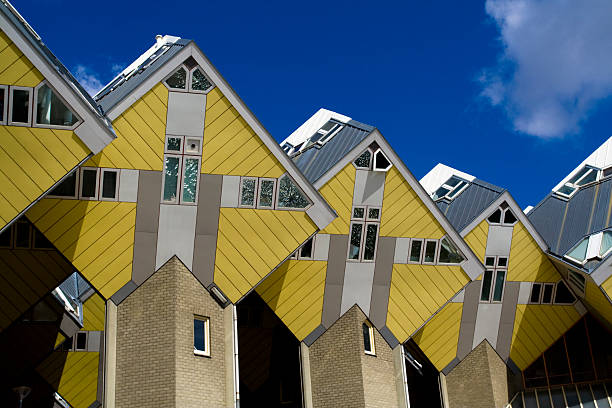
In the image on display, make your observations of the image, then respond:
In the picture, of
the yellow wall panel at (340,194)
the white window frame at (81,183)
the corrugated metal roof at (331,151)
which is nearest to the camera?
the white window frame at (81,183)

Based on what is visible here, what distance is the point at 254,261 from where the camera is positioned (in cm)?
2348

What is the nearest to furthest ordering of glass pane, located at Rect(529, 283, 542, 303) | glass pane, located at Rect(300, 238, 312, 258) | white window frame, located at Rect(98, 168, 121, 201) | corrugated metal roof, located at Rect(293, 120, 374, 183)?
white window frame, located at Rect(98, 168, 121, 201), glass pane, located at Rect(300, 238, 312, 258), corrugated metal roof, located at Rect(293, 120, 374, 183), glass pane, located at Rect(529, 283, 542, 303)

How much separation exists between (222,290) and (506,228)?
14.9 meters

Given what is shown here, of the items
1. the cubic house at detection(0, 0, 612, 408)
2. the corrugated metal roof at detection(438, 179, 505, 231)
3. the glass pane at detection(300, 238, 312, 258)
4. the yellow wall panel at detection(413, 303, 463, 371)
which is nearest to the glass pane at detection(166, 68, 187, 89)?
the cubic house at detection(0, 0, 612, 408)

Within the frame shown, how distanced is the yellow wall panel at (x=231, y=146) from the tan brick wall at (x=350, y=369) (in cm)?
774

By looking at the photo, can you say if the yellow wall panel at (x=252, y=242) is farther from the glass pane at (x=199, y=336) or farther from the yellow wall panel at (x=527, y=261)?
the yellow wall panel at (x=527, y=261)

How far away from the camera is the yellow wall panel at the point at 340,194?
26.6m

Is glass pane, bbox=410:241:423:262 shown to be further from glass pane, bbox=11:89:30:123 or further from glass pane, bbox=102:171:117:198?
glass pane, bbox=11:89:30:123

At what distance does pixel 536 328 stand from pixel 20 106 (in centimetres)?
2527

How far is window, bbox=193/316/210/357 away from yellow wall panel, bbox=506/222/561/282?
15824 millimetres

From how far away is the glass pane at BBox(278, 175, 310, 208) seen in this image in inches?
922

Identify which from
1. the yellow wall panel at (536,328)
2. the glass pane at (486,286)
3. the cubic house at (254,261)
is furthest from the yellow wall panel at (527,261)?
the yellow wall panel at (536,328)

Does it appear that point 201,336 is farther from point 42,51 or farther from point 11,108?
point 42,51

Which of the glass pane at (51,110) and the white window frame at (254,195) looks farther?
the white window frame at (254,195)
